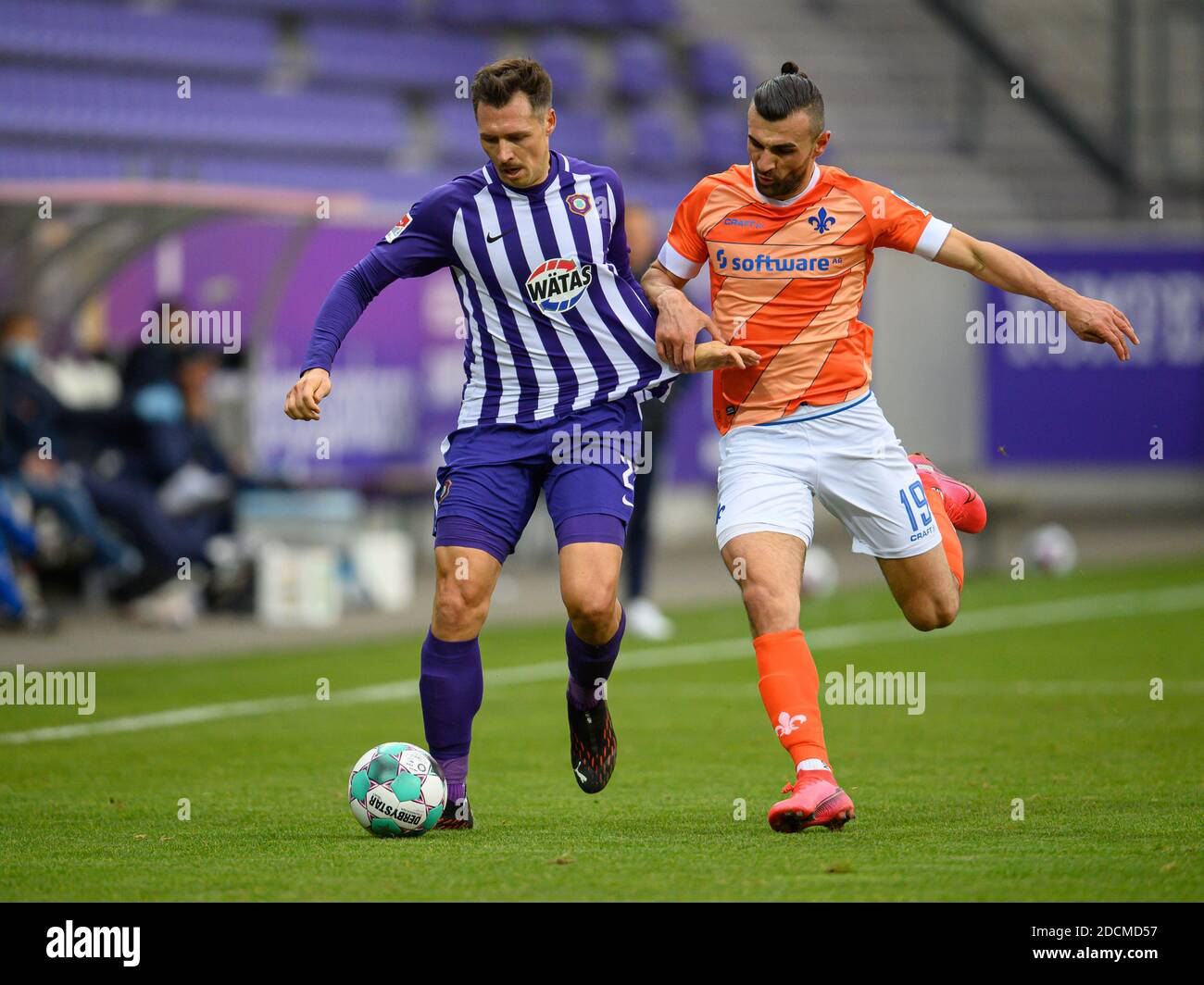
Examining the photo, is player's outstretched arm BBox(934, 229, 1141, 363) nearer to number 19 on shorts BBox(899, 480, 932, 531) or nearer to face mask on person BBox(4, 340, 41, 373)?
number 19 on shorts BBox(899, 480, 932, 531)

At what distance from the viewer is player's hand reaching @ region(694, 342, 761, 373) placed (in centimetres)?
573

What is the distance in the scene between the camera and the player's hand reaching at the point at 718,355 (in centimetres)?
573

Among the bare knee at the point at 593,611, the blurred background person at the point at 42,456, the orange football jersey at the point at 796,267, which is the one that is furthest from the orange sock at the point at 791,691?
the blurred background person at the point at 42,456

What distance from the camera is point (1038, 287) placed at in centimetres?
585

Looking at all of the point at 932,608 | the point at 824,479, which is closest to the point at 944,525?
the point at 932,608

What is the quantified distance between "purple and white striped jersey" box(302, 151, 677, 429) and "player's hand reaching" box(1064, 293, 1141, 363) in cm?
131

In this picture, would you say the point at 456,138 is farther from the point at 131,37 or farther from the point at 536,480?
the point at 536,480

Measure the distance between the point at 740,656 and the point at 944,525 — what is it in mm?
4640

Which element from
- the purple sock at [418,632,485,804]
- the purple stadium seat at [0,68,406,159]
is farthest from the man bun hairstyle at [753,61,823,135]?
the purple stadium seat at [0,68,406,159]

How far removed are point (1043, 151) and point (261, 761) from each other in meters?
18.6

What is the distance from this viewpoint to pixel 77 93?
55.3 feet

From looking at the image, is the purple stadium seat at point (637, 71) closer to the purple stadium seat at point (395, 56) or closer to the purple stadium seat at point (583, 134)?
the purple stadium seat at point (583, 134)
